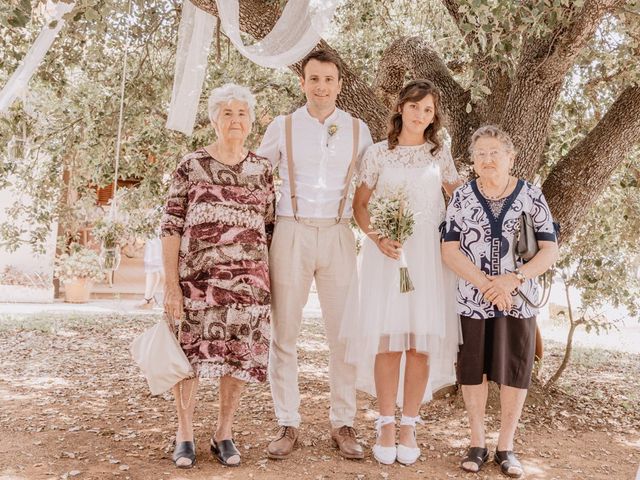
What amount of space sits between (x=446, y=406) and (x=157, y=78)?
13.6 ft

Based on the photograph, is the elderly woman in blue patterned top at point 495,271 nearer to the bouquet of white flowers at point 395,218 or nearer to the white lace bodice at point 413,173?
the white lace bodice at point 413,173

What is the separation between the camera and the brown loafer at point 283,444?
3.78 m

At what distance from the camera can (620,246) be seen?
6.99 meters

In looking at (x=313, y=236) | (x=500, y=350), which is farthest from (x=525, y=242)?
(x=313, y=236)

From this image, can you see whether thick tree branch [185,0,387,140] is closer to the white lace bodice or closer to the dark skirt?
the white lace bodice

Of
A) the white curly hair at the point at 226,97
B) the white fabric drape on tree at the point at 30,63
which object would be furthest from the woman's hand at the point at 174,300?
the white fabric drape on tree at the point at 30,63

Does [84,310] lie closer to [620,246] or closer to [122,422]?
[122,422]

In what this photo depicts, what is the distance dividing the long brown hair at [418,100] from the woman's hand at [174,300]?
1.53 m

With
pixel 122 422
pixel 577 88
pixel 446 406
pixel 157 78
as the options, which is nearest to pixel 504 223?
pixel 446 406

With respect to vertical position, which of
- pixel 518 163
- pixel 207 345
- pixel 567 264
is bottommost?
pixel 207 345

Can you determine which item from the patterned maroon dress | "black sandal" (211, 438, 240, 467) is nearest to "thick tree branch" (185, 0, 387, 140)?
the patterned maroon dress

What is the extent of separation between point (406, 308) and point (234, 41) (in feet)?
6.77

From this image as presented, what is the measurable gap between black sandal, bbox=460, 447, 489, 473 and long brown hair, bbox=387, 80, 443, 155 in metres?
1.79

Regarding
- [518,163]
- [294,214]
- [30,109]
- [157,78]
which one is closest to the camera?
[294,214]
